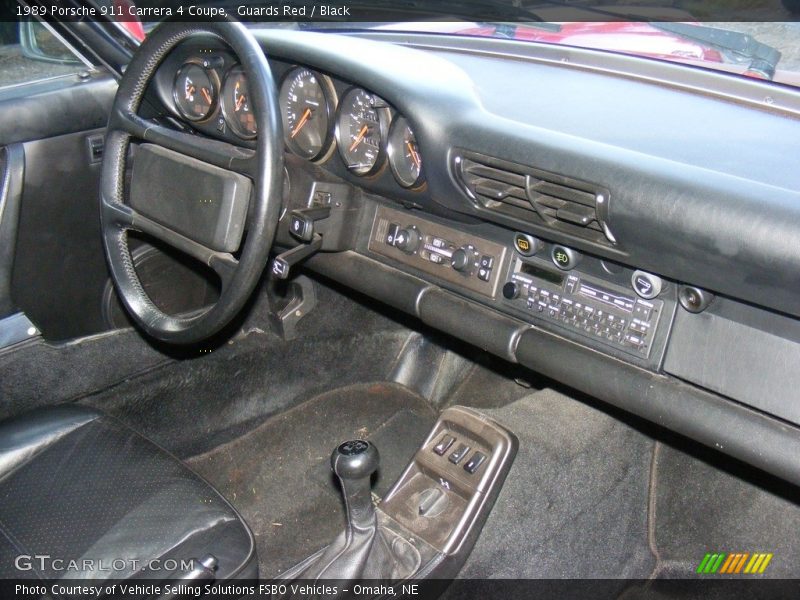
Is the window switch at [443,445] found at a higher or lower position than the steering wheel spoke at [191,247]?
lower

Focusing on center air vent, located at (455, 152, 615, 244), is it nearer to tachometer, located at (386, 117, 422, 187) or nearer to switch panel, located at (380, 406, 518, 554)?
tachometer, located at (386, 117, 422, 187)

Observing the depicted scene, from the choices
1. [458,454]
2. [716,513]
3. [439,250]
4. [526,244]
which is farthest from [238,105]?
[716,513]

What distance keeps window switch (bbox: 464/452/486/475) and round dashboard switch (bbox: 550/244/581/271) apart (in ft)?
2.00

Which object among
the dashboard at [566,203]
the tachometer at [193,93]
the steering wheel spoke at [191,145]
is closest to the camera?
the dashboard at [566,203]

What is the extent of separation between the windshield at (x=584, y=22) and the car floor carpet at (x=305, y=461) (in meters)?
1.25

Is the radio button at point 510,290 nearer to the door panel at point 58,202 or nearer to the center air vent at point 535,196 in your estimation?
the center air vent at point 535,196

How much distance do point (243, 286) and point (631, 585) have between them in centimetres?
136

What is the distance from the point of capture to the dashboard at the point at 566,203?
4.46 ft

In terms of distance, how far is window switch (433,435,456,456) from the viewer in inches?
83.0

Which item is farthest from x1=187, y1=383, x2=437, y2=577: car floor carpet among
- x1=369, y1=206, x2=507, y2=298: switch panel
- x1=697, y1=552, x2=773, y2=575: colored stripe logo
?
x1=697, y1=552, x2=773, y2=575: colored stripe logo

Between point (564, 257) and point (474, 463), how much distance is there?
657mm

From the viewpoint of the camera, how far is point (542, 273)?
1.78m

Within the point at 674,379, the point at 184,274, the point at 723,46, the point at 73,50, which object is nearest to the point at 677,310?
the point at 674,379

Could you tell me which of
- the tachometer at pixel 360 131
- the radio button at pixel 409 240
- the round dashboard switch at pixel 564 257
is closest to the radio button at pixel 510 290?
the round dashboard switch at pixel 564 257
